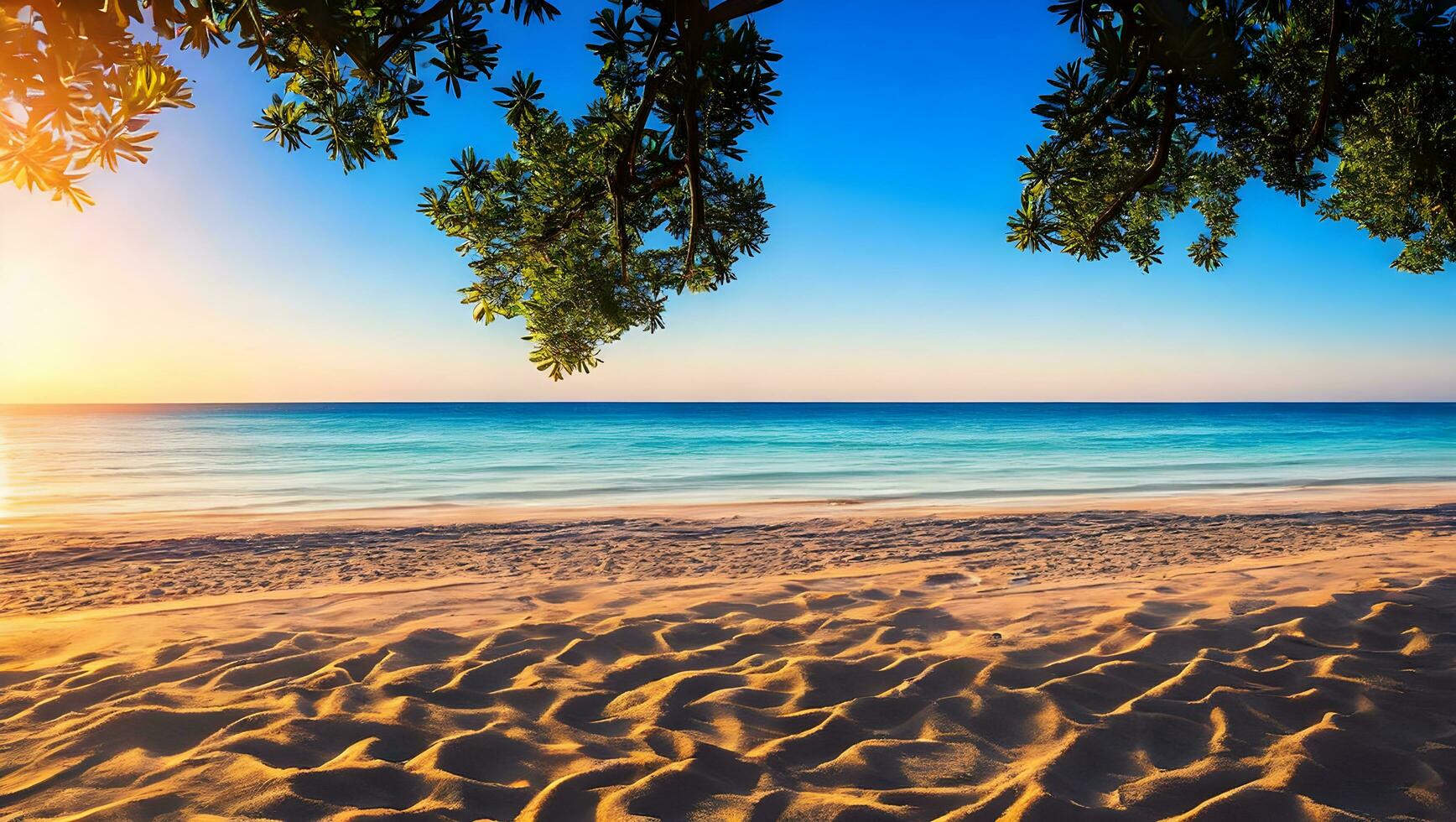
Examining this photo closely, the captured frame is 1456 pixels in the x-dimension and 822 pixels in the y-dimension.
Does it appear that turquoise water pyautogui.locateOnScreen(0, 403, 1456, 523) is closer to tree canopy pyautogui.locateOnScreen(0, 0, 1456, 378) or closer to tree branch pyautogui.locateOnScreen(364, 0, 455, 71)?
tree canopy pyautogui.locateOnScreen(0, 0, 1456, 378)

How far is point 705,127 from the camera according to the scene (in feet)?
17.4

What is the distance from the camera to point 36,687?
4648mm

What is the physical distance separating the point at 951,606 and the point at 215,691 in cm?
522

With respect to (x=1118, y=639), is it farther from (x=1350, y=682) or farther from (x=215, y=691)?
(x=215, y=691)

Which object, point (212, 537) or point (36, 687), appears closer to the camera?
point (36, 687)

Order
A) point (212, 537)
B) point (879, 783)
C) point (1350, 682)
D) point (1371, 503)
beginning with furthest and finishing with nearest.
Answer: point (1371, 503) < point (212, 537) < point (1350, 682) < point (879, 783)

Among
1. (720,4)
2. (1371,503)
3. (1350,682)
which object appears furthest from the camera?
(1371,503)

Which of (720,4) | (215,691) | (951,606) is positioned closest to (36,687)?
(215,691)

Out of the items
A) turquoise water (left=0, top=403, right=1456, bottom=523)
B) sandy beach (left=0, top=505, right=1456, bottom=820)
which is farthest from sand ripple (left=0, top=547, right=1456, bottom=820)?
turquoise water (left=0, top=403, right=1456, bottom=523)

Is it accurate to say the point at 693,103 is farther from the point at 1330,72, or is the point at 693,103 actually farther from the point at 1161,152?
the point at 1330,72

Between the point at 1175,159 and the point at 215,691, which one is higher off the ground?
the point at 1175,159

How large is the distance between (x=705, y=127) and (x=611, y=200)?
797mm

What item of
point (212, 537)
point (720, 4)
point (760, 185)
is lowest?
point (212, 537)

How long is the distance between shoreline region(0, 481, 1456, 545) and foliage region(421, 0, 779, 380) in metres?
8.66
